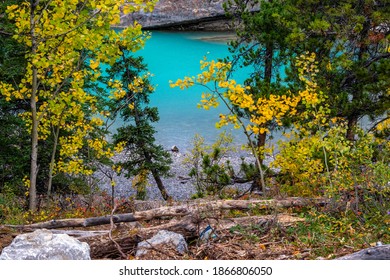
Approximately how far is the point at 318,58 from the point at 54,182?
338 inches

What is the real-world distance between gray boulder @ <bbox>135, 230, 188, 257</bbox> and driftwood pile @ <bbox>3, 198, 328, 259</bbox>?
217mm

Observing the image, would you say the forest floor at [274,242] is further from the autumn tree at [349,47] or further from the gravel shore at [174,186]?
the gravel shore at [174,186]

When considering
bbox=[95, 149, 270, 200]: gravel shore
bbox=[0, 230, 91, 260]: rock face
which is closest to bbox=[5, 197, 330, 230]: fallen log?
bbox=[0, 230, 91, 260]: rock face

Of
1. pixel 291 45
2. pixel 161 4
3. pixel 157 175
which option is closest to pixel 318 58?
pixel 291 45

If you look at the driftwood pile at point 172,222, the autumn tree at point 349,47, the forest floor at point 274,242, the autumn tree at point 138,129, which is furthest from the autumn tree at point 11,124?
the forest floor at point 274,242

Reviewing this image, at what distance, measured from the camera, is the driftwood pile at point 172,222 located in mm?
6555

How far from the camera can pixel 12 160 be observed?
615 inches

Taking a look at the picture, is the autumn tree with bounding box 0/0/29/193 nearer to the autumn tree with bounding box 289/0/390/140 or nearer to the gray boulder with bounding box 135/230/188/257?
the autumn tree with bounding box 289/0/390/140

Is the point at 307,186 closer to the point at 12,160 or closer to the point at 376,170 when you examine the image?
the point at 376,170

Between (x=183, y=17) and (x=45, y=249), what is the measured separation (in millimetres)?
58061

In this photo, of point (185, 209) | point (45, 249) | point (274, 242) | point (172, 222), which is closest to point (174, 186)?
point (185, 209)

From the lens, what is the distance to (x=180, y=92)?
3741cm

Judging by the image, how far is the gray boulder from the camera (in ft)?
20.5

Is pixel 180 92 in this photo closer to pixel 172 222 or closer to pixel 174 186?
pixel 174 186
